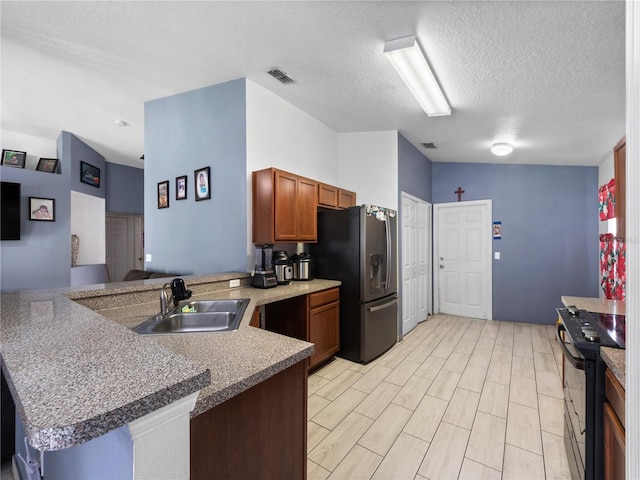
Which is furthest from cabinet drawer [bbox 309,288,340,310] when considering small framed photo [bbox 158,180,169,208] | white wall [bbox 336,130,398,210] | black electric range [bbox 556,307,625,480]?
small framed photo [bbox 158,180,169,208]

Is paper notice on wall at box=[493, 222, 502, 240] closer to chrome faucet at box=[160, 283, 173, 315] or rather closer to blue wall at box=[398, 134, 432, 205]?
blue wall at box=[398, 134, 432, 205]

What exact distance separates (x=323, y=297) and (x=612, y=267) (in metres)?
3.46

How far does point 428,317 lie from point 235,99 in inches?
170

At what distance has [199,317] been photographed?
1.92 m

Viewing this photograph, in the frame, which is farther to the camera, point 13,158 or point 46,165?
point 46,165

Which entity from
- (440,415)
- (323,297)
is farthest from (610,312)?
(323,297)

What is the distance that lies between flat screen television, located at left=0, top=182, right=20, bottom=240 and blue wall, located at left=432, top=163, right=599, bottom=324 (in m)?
6.75

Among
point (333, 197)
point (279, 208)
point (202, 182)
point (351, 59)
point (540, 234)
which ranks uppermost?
point (351, 59)

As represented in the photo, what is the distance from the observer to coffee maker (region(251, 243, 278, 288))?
2.78 m

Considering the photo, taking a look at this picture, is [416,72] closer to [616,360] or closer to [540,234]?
[616,360]

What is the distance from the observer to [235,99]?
2.99 metres

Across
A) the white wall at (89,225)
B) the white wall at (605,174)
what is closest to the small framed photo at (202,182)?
the white wall at (89,225)

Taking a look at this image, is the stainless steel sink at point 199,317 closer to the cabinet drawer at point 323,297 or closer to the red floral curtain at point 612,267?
the cabinet drawer at point 323,297

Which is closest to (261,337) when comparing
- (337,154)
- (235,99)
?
(235,99)
